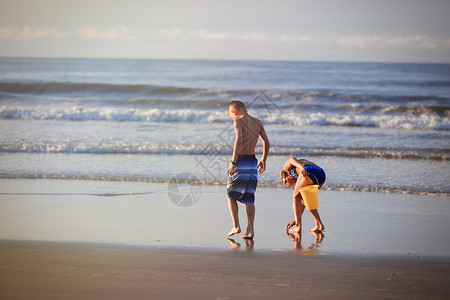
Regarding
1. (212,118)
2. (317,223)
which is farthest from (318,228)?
(212,118)

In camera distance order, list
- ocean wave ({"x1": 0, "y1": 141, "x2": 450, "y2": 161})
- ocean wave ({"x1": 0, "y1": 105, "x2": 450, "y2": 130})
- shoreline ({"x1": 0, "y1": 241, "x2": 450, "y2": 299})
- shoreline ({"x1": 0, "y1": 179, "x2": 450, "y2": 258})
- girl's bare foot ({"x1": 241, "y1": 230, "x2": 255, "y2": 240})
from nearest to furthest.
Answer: shoreline ({"x1": 0, "y1": 241, "x2": 450, "y2": 299})
shoreline ({"x1": 0, "y1": 179, "x2": 450, "y2": 258})
girl's bare foot ({"x1": 241, "y1": 230, "x2": 255, "y2": 240})
ocean wave ({"x1": 0, "y1": 141, "x2": 450, "y2": 161})
ocean wave ({"x1": 0, "y1": 105, "x2": 450, "y2": 130})

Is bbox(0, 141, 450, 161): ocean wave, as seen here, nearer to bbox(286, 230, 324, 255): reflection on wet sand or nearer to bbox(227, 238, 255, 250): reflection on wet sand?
bbox(286, 230, 324, 255): reflection on wet sand

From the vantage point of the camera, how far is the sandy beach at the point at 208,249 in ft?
11.6

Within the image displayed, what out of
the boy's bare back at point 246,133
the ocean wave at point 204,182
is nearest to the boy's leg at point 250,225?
the boy's bare back at point 246,133

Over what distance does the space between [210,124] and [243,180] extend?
33.6 feet

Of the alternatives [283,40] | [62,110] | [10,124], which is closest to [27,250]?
[10,124]

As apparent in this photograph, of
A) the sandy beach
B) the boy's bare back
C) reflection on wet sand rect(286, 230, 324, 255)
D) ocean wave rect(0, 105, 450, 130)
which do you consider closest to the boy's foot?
the sandy beach

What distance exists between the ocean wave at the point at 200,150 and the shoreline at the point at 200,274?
5.93 metres

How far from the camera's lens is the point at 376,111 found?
18422mm

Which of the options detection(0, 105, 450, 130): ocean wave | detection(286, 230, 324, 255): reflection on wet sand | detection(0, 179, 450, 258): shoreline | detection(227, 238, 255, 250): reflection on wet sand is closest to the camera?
detection(286, 230, 324, 255): reflection on wet sand

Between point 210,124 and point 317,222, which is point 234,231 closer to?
point 317,222

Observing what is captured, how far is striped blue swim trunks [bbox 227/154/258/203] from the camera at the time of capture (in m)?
5.01

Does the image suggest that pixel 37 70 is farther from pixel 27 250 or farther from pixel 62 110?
pixel 27 250

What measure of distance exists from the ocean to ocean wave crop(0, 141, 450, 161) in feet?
0.08
